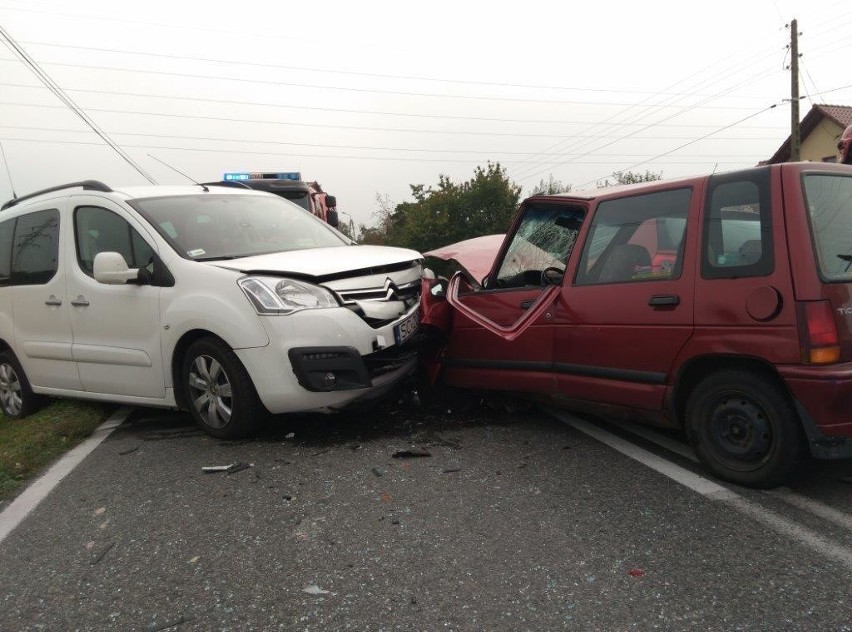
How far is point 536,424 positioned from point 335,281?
1828 mm

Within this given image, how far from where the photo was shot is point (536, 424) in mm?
4906

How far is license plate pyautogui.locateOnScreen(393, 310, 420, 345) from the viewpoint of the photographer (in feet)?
15.5

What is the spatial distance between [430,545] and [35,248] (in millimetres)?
4750

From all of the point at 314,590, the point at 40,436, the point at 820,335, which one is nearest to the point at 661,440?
the point at 820,335

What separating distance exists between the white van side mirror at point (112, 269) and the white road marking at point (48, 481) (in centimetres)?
135

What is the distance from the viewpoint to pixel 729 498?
3.37m

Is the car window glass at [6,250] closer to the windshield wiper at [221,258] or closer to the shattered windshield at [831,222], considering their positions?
the windshield wiper at [221,258]

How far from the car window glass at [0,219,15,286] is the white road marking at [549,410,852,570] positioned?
534 cm

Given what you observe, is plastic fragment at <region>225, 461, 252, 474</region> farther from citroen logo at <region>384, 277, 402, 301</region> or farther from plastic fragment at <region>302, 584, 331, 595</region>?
plastic fragment at <region>302, 584, 331, 595</region>

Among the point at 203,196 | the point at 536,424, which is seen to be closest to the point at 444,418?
the point at 536,424

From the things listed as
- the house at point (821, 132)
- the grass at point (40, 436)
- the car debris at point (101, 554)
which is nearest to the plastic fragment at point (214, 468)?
the car debris at point (101, 554)

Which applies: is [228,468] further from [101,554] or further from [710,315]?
[710,315]

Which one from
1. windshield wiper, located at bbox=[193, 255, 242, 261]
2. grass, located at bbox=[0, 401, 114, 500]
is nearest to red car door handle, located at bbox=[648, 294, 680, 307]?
windshield wiper, located at bbox=[193, 255, 242, 261]

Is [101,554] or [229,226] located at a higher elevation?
[229,226]
